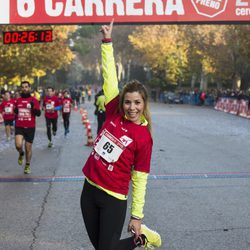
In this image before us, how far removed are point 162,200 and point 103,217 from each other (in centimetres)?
370

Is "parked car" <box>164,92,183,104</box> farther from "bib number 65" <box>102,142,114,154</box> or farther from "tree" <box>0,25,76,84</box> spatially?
"bib number 65" <box>102,142,114,154</box>

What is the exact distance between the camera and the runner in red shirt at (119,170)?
11.5 feet

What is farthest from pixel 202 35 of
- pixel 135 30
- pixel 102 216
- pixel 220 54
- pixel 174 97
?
pixel 102 216

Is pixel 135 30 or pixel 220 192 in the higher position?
pixel 135 30

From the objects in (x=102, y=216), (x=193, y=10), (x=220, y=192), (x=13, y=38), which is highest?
(x=193, y=10)

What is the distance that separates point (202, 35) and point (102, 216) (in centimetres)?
4513

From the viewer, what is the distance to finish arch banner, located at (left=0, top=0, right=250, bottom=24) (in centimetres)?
1095

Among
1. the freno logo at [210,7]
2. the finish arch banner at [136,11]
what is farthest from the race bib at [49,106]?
the freno logo at [210,7]

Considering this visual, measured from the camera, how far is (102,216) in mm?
3520

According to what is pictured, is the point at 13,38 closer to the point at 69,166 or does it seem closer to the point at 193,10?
the point at 69,166

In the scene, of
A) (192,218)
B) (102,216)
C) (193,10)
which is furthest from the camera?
(193,10)

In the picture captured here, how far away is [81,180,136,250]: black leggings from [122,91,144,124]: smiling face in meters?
0.61

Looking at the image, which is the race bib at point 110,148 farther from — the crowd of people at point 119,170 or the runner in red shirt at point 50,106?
the runner in red shirt at point 50,106

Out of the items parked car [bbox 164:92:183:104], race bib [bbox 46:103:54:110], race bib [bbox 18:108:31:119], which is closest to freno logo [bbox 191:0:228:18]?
race bib [bbox 18:108:31:119]
